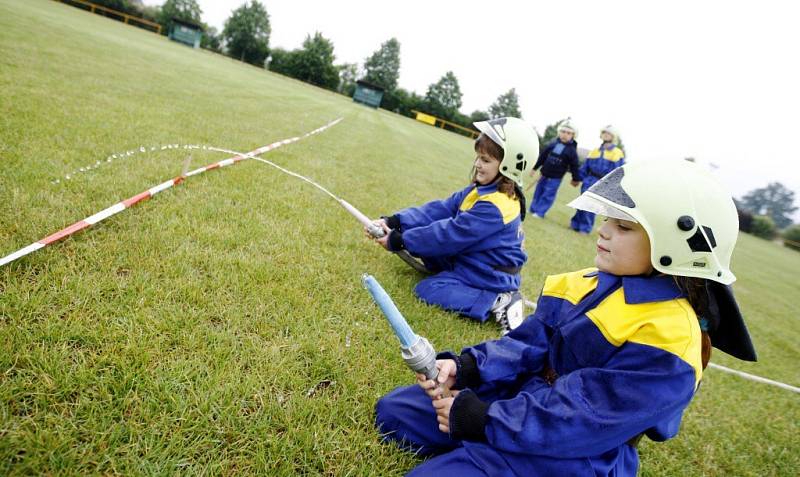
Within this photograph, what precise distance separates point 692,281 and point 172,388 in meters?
2.29

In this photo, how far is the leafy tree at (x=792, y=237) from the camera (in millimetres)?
39719

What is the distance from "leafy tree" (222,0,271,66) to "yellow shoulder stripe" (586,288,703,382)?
68.3m

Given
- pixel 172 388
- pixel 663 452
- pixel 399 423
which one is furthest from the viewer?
pixel 663 452

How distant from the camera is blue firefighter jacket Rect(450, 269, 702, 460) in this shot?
1.34 m

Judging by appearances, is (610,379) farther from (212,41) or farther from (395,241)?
(212,41)

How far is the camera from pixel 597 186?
1677 millimetres

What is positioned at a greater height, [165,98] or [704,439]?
[165,98]

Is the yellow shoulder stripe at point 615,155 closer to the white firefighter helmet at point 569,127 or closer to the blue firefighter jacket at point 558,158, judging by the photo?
the blue firefighter jacket at point 558,158

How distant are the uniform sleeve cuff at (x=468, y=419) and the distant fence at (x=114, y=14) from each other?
6366cm

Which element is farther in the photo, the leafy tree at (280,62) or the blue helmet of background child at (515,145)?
the leafy tree at (280,62)

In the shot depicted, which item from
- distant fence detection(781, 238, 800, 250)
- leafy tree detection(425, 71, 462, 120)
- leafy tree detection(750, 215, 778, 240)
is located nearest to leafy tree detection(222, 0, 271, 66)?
leafy tree detection(425, 71, 462, 120)

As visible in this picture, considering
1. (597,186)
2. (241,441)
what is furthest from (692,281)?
(241,441)

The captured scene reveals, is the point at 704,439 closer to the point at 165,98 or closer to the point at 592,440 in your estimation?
the point at 592,440

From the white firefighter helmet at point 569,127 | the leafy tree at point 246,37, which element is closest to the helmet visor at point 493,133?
the white firefighter helmet at point 569,127
